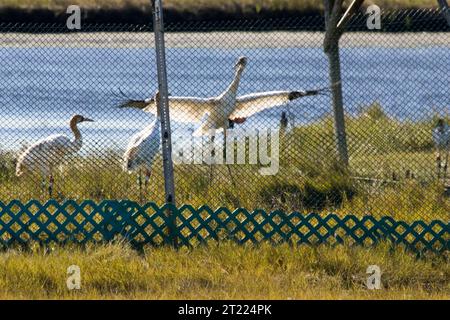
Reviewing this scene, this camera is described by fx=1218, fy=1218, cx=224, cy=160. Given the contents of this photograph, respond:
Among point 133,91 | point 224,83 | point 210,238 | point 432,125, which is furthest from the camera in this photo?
point 133,91

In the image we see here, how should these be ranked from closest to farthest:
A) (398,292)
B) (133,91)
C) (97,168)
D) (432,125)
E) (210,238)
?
(398,292) < (210,238) < (97,168) < (432,125) < (133,91)

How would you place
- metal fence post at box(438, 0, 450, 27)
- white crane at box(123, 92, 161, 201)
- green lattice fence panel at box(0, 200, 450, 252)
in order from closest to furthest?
1. green lattice fence panel at box(0, 200, 450, 252)
2. metal fence post at box(438, 0, 450, 27)
3. white crane at box(123, 92, 161, 201)

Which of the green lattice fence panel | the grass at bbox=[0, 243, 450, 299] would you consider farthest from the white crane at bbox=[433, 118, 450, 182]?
the grass at bbox=[0, 243, 450, 299]

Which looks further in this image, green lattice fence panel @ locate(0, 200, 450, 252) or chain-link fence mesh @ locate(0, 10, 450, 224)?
chain-link fence mesh @ locate(0, 10, 450, 224)

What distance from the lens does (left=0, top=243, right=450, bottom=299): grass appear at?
9078 mm

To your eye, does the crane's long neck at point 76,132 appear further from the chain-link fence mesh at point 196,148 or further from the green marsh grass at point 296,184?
the green marsh grass at point 296,184

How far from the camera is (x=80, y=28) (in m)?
10.4

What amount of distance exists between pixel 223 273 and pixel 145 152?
6.70 ft

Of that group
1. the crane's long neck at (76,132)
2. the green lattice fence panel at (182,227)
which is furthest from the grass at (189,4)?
the green lattice fence panel at (182,227)

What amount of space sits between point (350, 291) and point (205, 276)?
1138 millimetres

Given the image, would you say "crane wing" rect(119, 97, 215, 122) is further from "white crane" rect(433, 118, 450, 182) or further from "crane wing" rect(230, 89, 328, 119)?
"white crane" rect(433, 118, 450, 182)

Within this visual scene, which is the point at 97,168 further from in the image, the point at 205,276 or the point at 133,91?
the point at 133,91

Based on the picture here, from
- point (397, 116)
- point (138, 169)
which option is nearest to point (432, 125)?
point (397, 116)

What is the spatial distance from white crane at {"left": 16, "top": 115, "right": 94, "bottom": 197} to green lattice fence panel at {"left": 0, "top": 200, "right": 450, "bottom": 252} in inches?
30.7
